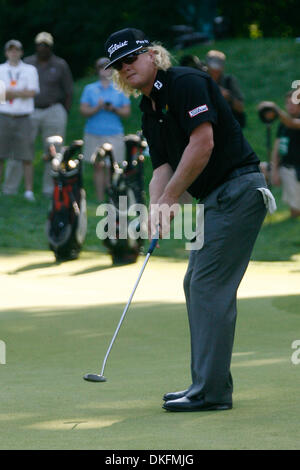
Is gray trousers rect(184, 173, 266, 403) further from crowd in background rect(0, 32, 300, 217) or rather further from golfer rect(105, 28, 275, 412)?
crowd in background rect(0, 32, 300, 217)

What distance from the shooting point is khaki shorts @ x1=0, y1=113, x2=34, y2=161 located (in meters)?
16.0

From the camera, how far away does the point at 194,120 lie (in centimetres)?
550

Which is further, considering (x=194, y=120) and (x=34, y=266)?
(x=34, y=266)

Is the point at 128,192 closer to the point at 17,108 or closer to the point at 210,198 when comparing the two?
the point at 17,108

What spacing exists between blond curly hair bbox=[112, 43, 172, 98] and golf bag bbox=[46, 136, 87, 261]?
22.4 feet

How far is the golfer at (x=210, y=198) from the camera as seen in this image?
5.62 m

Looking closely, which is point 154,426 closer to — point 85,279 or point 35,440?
point 35,440

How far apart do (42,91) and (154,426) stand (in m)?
11.8

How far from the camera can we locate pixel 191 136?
5.54m

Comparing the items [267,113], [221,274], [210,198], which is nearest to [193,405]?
[221,274]


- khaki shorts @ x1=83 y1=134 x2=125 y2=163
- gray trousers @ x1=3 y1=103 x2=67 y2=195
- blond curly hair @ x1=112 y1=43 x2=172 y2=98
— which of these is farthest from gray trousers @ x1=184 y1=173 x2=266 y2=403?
gray trousers @ x1=3 y1=103 x2=67 y2=195

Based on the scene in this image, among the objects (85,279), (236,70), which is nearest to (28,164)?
(85,279)

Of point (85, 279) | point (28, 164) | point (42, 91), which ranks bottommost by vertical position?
point (85, 279)

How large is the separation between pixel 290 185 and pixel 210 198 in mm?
9595
